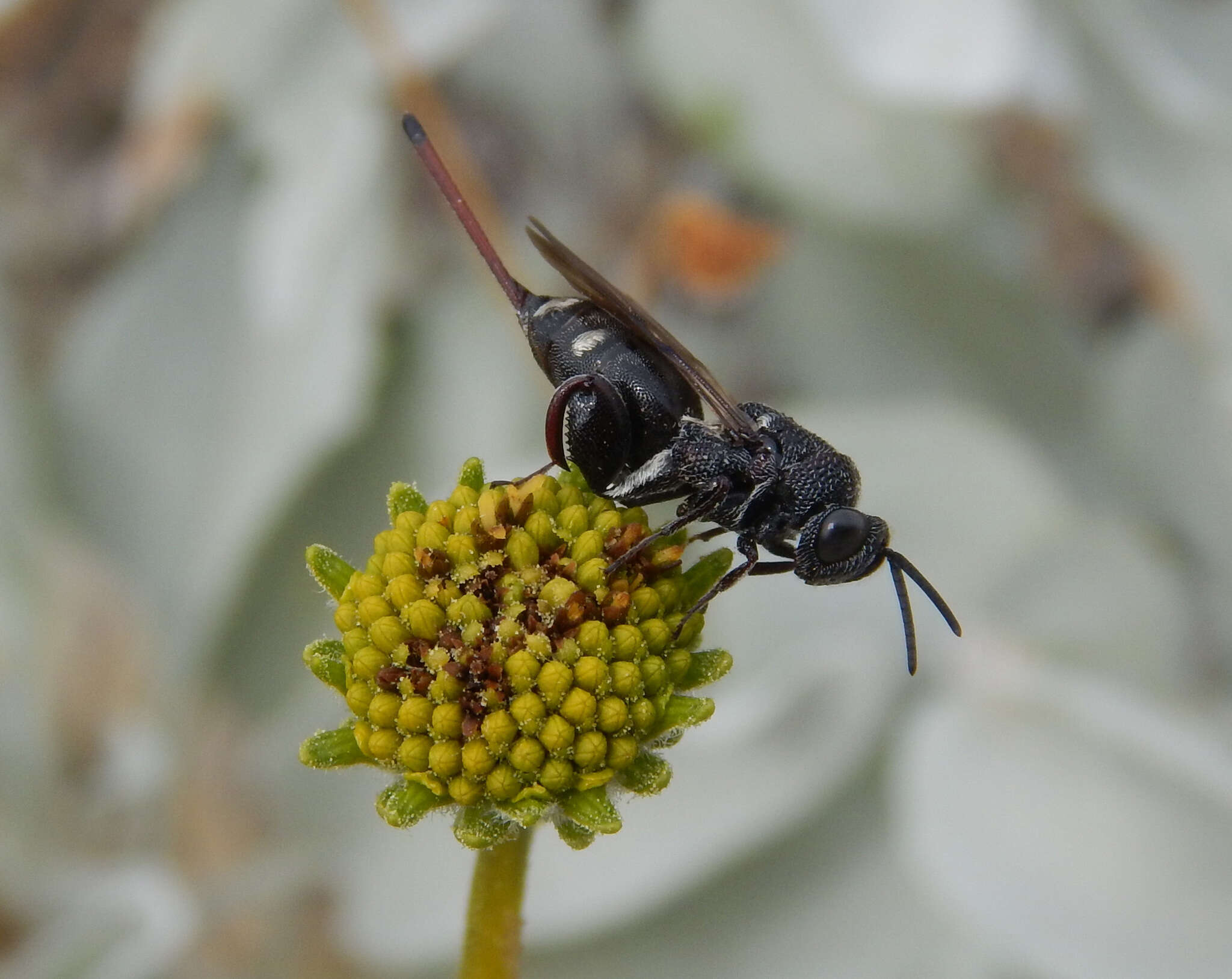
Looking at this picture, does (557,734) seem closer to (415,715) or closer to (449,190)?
(415,715)

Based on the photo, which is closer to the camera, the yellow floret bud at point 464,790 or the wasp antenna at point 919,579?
the yellow floret bud at point 464,790

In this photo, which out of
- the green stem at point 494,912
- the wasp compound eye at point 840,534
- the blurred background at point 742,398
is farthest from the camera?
the blurred background at point 742,398

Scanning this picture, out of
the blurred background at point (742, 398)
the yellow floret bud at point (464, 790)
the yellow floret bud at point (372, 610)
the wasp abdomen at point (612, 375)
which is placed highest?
the blurred background at point (742, 398)

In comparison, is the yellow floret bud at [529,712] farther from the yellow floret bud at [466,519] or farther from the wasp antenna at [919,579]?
the wasp antenna at [919,579]

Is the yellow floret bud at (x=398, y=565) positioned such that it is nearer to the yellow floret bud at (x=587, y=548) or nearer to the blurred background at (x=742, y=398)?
the yellow floret bud at (x=587, y=548)

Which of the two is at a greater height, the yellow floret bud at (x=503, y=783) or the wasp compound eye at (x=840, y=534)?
the wasp compound eye at (x=840, y=534)

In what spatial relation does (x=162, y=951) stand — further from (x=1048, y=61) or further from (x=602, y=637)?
(x=1048, y=61)

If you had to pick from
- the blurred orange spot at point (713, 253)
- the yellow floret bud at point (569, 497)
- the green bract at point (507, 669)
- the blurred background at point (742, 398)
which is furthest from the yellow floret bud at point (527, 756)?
the blurred orange spot at point (713, 253)

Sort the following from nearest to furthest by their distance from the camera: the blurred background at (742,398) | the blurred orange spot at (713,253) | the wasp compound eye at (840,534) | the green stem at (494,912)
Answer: the green stem at (494,912) < the wasp compound eye at (840,534) < the blurred background at (742,398) < the blurred orange spot at (713,253)
